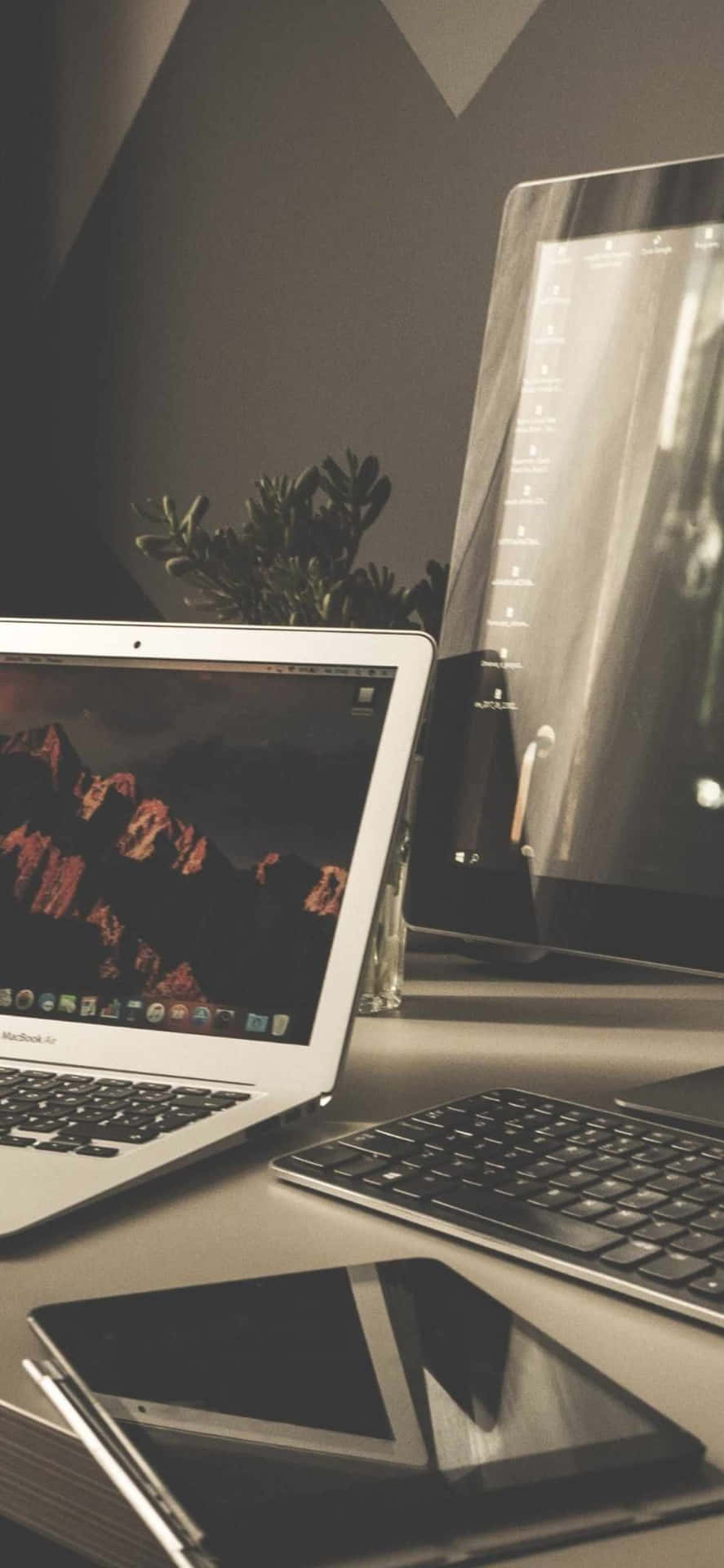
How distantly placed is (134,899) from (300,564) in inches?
13.1

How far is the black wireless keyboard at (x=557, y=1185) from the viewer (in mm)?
520

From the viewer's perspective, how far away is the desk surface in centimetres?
42

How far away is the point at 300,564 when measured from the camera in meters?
1.07

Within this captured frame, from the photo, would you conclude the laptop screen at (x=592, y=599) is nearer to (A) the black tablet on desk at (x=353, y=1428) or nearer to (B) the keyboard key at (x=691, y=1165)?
(B) the keyboard key at (x=691, y=1165)

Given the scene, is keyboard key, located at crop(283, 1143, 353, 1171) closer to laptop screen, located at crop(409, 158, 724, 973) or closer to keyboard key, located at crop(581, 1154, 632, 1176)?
keyboard key, located at crop(581, 1154, 632, 1176)

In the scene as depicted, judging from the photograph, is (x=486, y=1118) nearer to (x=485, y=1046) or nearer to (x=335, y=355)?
(x=485, y=1046)

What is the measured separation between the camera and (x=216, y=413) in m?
1.68

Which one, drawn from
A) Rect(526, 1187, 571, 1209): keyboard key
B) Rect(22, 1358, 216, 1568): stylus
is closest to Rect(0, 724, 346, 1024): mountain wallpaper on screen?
Rect(526, 1187, 571, 1209): keyboard key

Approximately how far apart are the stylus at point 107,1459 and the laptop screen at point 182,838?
34cm

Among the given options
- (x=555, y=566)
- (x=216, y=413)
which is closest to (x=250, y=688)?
(x=555, y=566)

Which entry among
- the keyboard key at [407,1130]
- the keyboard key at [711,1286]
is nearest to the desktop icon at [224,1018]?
the keyboard key at [407,1130]

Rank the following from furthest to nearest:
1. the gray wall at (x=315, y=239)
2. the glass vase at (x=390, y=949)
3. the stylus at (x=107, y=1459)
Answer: the gray wall at (x=315, y=239) → the glass vase at (x=390, y=949) → the stylus at (x=107, y=1459)

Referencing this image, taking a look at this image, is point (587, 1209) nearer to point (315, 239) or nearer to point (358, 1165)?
point (358, 1165)

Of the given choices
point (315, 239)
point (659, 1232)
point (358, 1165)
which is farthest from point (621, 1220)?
point (315, 239)
